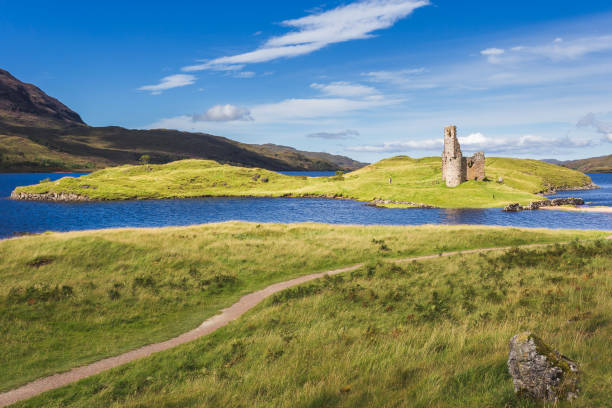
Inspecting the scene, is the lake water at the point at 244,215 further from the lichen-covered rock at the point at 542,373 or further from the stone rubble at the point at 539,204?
the lichen-covered rock at the point at 542,373

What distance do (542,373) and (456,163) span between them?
110742 mm

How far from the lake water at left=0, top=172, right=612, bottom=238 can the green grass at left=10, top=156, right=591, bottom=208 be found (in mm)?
10532

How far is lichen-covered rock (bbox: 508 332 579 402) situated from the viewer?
7062 mm

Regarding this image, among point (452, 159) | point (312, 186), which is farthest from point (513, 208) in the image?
point (312, 186)

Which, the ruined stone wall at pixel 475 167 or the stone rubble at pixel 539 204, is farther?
the ruined stone wall at pixel 475 167

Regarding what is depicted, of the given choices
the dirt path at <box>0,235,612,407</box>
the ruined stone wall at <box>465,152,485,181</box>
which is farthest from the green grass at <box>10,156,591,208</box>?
the dirt path at <box>0,235,612,407</box>

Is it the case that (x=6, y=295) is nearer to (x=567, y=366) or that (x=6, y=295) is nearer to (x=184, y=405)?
(x=184, y=405)

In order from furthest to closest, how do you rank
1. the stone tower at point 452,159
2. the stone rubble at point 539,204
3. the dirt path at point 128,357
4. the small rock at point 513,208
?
the stone tower at point 452,159 < the stone rubble at point 539,204 < the small rock at point 513,208 < the dirt path at point 128,357

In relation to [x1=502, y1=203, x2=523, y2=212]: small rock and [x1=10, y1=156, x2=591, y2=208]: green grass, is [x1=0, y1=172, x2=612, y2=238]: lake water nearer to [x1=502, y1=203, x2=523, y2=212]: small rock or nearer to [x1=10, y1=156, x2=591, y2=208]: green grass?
[x1=502, y1=203, x2=523, y2=212]: small rock

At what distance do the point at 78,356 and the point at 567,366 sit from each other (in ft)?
56.0

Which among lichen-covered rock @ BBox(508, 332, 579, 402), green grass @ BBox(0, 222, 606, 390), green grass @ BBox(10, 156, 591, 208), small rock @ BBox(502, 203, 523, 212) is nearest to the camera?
lichen-covered rock @ BBox(508, 332, 579, 402)

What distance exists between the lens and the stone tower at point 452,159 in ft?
351

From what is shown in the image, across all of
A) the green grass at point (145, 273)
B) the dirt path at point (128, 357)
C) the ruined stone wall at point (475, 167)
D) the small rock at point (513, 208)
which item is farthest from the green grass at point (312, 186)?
the dirt path at point (128, 357)

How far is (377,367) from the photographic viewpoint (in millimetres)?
10094
